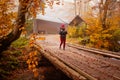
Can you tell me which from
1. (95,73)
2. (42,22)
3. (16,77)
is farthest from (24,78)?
(42,22)

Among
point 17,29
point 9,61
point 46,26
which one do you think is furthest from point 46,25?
point 17,29

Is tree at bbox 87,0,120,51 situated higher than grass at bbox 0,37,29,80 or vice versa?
tree at bbox 87,0,120,51

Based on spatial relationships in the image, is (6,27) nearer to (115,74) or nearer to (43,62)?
(43,62)

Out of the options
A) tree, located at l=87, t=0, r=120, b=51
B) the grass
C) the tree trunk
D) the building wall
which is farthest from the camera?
the building wall

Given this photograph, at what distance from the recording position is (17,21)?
35.6ft

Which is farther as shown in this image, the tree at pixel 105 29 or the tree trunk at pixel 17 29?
the tree at pixel 105 29

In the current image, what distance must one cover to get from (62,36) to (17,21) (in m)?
5.41

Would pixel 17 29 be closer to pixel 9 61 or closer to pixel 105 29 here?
pixel 9 61

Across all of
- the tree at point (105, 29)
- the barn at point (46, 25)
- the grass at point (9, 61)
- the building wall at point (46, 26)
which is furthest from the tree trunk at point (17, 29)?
the building wall at point (46, 26)

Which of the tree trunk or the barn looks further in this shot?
the barn

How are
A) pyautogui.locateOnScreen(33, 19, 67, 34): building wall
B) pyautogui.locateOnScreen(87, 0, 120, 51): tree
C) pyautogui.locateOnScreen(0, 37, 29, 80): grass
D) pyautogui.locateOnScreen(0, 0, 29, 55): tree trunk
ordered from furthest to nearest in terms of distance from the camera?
pyautogui.locateOnScreen(33, 19, 67, 34): building wall, pyautogui.locateOnScreen(87, 0, 120, 51): tree, pyautogui.locateOnScreen(0, 37, 29, 80): grass, pyautogui.locateOnScreen(0, 0, 29, 55): tree trunk

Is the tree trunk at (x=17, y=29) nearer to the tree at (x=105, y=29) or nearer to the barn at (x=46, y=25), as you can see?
the tree at (x=105, y=29)

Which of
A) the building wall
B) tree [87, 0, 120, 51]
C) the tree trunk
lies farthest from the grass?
the building wall

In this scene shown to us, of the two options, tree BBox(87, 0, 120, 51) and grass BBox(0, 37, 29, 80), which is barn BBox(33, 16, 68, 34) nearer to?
→ tree BBox(87, 0, 120, 51)
